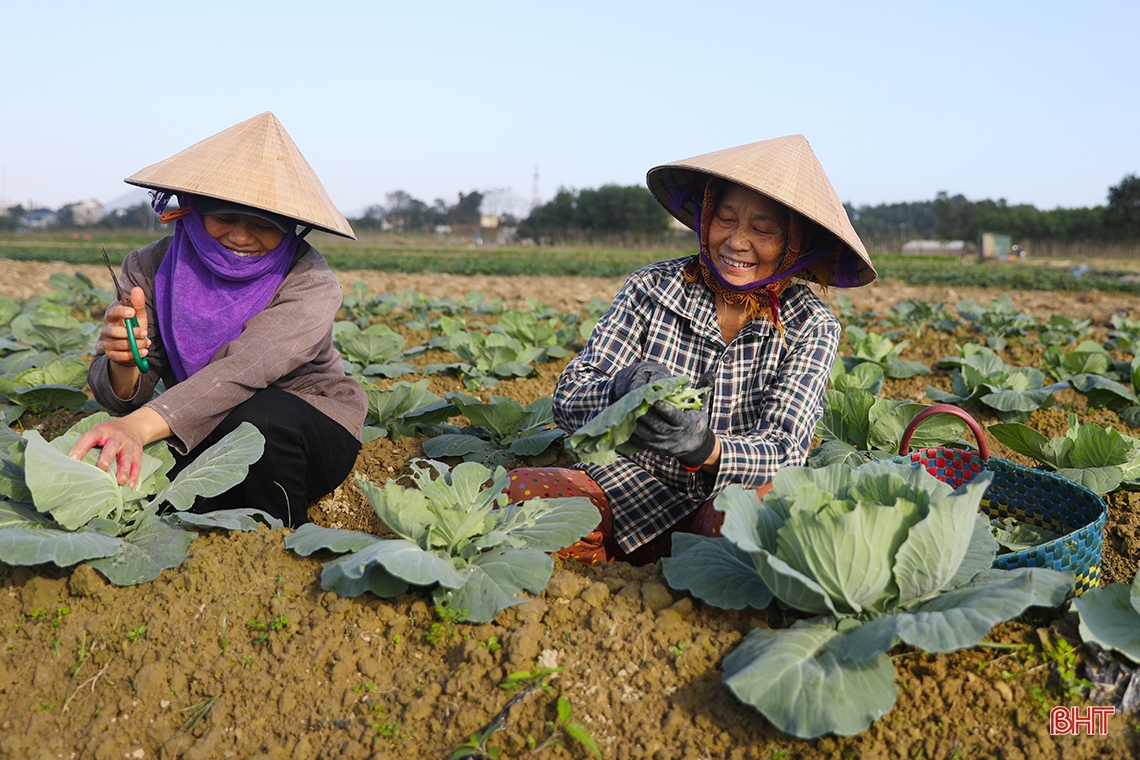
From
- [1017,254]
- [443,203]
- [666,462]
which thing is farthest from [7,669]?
[443,203]

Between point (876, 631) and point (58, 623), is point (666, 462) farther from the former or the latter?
point (58, 623)

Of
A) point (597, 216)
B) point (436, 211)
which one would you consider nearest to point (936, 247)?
point (597, 216)

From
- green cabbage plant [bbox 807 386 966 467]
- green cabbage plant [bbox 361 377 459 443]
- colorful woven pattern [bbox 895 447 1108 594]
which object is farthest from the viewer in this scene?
green cabbage plant [bbox 361 377 459 443]

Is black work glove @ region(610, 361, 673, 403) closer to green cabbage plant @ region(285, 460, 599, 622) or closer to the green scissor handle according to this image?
green cabbage plant @ region(285, 460, 599, 622)

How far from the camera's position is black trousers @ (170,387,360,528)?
7.99ft

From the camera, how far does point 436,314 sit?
779cm

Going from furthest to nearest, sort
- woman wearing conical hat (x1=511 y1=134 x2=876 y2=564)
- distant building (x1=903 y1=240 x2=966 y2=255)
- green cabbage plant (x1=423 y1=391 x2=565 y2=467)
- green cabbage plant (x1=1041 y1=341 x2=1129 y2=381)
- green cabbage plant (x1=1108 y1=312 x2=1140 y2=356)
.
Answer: distant building (x1=903 y1=240 x2=966 y2=255)
green cabbage plant (x1=1108 y1=312 x2=1140 y2=356)
green cabbage plant (x1=1041 y1=341 x2=1129 y2=381)
green cabbage plant (x1=423 y1=391 x2=565 y2=467)
woman wearing conical hat (x1=511 y1=134 x2=876 y2=564)

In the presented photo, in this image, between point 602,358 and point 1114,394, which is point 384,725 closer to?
point 602,358

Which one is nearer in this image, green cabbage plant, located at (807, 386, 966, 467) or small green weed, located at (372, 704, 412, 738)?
small green weed, located at (372, 704, 412, 738)

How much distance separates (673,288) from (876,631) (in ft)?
4.05

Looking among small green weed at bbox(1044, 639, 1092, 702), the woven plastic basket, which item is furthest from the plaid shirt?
small green weed at bbox(1044, 639, 1092, 702)

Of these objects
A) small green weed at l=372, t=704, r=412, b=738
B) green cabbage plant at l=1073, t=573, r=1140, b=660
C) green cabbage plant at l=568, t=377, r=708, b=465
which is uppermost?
green cabbage plant at l=568, t=377, r=708, b=465

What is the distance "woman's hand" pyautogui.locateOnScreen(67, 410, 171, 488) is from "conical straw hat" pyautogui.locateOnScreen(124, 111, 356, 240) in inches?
25.5

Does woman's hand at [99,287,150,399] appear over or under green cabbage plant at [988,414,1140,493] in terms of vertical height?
over
